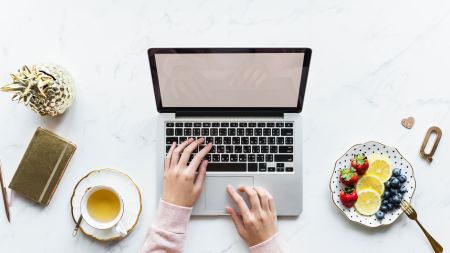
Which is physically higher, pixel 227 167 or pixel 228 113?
pixel 228 113

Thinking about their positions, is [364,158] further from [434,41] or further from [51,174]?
[51,174]

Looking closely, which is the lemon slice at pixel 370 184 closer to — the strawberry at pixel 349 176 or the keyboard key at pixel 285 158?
the strawberry at pixel 349 176

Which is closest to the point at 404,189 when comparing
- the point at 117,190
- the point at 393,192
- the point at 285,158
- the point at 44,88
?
the point at 393,192

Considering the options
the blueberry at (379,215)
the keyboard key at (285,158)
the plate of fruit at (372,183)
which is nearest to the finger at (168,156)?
the keyboard key at (285,158)

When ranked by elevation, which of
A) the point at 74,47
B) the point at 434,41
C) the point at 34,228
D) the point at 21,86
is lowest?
the point at 34,228

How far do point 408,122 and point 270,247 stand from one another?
0.43 meters

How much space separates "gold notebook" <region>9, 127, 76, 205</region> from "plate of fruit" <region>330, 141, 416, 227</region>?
617mm

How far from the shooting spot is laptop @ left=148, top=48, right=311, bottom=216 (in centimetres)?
100

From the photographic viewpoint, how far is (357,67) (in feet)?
3.54

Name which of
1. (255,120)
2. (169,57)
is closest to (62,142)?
(169,57)

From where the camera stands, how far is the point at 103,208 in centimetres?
103

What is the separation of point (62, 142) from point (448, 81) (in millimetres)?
901

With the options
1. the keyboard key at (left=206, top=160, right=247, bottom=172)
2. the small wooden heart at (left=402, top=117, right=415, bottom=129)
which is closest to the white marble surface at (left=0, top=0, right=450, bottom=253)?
the small wooden heart at (left=402, top=117, right=415, bottom=129)

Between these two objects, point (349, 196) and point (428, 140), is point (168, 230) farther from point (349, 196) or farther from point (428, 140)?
point (428, 140)
